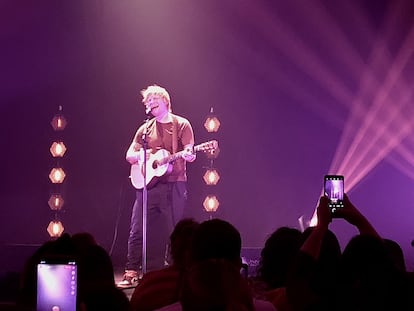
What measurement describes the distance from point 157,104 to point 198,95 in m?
1.72

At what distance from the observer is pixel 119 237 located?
8.45m

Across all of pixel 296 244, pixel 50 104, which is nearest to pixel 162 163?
pixel 50 104

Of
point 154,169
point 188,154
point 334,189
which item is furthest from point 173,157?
point 334,189

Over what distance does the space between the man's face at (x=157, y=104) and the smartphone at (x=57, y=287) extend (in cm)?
474

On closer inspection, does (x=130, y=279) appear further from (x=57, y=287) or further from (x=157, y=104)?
(x=57, y=287)

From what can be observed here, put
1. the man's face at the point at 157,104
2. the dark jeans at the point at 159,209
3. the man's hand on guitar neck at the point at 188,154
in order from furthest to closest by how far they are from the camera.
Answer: the man's face at the point at 157,104, the dark jeans at the point at 159,209, the man's hand on guitar neck at the point at 188,154

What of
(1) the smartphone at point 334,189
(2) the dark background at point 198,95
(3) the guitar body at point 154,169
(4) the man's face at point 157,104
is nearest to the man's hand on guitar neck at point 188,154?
(3) the guitar body at point 154,169

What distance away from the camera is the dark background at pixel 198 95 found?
26.6ft

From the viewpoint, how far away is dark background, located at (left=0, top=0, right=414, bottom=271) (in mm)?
8109

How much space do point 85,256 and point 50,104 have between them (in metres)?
6.64

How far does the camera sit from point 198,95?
850 cm

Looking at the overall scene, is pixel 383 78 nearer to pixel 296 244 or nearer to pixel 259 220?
pixel 259 220

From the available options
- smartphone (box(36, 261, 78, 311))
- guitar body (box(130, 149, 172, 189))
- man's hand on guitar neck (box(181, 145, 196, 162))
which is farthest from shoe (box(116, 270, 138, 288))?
smartphone (box(36, 261, 78, 311))

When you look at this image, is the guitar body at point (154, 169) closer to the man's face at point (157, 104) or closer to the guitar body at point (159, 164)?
the guitar body at point (159, 164)
